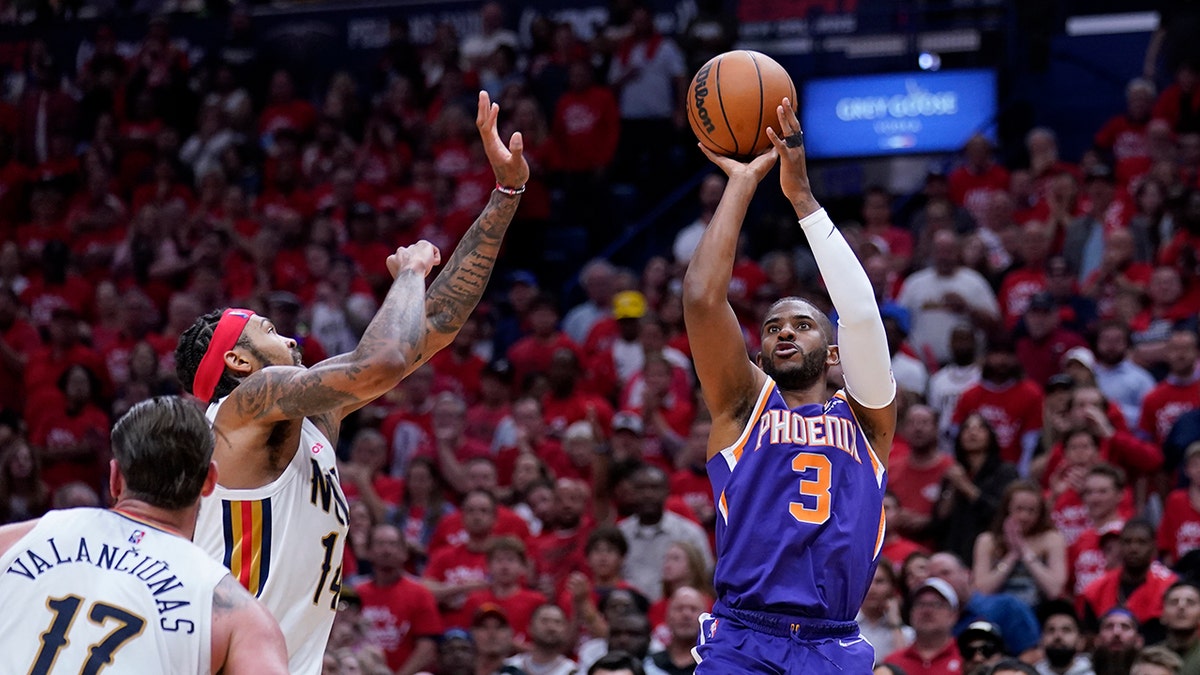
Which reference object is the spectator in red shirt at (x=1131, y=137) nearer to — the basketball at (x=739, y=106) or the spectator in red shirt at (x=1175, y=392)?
the spectator in red shirt at (x=1175, y=392)

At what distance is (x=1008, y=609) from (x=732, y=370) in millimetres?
4674

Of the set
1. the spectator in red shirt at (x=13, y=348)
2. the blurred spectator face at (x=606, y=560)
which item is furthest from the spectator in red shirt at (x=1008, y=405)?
the spectator in red shirt at (x=13, y=348)

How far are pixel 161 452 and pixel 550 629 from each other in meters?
6.06

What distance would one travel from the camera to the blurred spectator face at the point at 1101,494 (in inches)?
398

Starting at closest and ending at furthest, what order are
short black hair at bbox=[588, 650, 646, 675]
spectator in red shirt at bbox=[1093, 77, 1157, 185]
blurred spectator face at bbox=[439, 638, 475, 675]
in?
1. short black hair at bbox=[588, 650, 646, 675]
2. blurred spectator face at bbox=[439, 638, 475, 675]
3. spectator in red shirt at bbox=[1093, 77, 1157, 185]

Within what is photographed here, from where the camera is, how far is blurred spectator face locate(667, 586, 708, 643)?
938 cm

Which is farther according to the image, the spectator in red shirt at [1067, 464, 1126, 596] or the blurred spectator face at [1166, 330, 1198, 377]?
the blurred spectator face at [1166, 330, 1198, 377]

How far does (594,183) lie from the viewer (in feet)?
54.4

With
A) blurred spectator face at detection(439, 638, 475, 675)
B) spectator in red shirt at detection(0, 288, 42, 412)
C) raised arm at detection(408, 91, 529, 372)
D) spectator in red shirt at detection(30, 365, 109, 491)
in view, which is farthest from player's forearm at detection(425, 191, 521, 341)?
spectator in red shirt at detection(0, 288, 42, 412)

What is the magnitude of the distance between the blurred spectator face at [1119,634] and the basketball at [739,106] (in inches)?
172

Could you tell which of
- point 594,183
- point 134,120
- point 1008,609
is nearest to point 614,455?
point 1008,609

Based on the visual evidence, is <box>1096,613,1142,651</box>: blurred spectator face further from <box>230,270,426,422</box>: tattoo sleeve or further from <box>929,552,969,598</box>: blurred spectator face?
<box>230,270,426,422</box>: tattoo sleeve

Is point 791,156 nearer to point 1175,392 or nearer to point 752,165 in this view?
point 752,165

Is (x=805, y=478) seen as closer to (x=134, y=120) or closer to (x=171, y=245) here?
(x=171, y=245)
